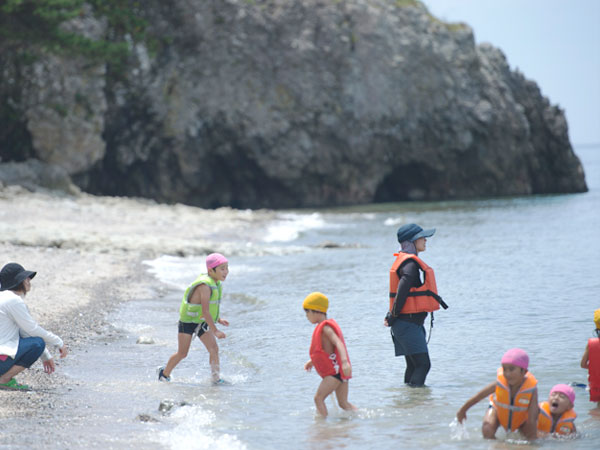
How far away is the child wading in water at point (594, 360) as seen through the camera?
7395mm

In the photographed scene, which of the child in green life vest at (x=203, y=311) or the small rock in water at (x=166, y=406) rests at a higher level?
the child in green life vest at (x=203, y=311)

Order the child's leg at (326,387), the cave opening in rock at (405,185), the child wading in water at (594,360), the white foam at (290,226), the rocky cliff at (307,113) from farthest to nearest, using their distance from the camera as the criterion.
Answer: the cave opening in rock at (405,185)
the rocky cliff at (307,113)
the white foam at (290,226)
the child wading in water at (594,360)
the child's leg at (326,387)

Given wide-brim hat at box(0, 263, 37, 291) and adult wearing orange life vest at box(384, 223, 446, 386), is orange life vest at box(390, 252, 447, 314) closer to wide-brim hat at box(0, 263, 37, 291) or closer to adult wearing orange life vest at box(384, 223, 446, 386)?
adult wearing orange life vest at box(384, 223, 446, 386)

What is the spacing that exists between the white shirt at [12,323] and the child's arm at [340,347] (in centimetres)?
269

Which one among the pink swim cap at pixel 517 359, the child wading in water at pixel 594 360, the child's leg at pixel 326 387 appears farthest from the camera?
the child wading in water at pixel 594 360

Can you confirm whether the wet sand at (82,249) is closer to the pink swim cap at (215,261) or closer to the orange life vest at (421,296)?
the pink swim cap at (215,261)

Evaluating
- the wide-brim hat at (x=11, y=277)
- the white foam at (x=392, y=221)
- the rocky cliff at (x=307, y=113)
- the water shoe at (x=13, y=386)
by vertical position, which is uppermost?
the rocky cliff at (x=307, y=113)

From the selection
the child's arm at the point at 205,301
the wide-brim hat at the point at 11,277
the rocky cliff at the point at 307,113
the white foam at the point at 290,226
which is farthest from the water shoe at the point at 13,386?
the rocky cliff at the point at 307,113

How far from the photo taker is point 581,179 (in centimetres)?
6019

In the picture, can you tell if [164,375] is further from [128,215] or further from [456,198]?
[456,198]

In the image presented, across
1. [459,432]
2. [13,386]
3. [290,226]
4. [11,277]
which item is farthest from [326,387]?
[290,226]

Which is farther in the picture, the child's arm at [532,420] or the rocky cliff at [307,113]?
the rocky cliff at [307,113]

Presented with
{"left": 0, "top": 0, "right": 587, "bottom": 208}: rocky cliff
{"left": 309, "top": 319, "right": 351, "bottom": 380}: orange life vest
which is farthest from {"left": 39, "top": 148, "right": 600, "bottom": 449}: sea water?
{"left": 0, "top": 0, "right": 587, "bottom": 208}: rocky cliff

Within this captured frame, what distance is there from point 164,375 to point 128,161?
39.7m
